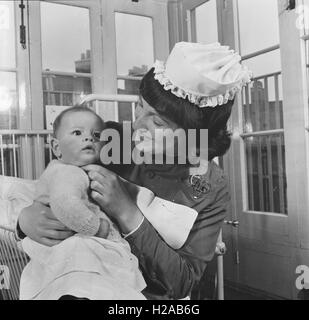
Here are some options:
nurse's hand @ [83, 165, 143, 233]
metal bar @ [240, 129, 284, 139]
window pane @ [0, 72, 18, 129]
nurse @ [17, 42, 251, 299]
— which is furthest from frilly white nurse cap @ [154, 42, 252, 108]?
window pane @ [0, 72, 18, 129]

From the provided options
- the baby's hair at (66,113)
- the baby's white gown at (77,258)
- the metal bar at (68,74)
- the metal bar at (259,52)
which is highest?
the metal bar at (259,52)

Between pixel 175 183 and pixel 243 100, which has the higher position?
pixel 243 100

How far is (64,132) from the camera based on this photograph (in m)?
0.83

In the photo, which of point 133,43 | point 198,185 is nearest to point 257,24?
point 133,43

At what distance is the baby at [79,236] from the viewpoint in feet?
2.63

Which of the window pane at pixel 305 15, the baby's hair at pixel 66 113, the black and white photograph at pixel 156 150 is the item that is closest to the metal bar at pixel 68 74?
the black and white photograph at pixel 156 150

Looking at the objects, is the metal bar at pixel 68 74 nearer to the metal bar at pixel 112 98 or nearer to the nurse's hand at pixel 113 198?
the metal bar at pixel 112 98

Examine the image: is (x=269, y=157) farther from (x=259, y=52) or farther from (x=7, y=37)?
(x=7, y=37)

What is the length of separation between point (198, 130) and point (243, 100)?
138mm

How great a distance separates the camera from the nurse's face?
2.88ft

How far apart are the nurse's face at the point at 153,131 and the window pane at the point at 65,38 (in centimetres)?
18

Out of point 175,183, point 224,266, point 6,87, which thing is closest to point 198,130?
point 175,183

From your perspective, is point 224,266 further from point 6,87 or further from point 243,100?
point 6,87
